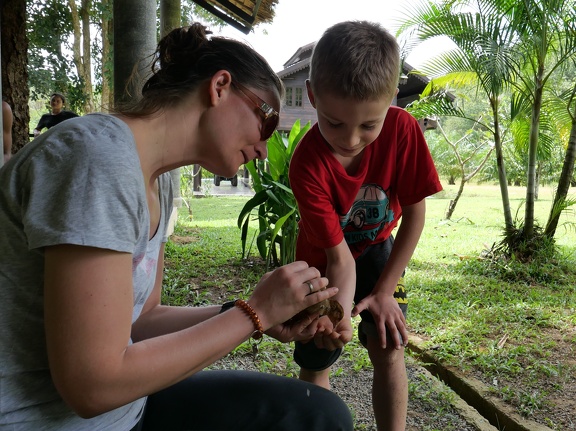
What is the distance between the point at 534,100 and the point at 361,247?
355 centimetres

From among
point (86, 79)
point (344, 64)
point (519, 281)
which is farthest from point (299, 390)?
point (86, 79)

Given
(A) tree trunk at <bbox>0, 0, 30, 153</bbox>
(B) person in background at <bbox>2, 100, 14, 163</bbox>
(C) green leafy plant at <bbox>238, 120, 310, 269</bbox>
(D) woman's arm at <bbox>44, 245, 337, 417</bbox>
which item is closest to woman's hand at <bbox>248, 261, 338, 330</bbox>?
(D) woman's arm at <bbox>44, 245, 337, 417</bbox>

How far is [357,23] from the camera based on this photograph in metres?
1.57

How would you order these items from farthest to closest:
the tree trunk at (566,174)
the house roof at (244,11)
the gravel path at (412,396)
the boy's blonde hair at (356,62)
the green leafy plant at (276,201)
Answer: the house roof at (244,11) < the tree trunk at (566,174) < the green leafy plant at (276,201) < the gravel path at (412,396) < the boy's blonde hair at (356,62)

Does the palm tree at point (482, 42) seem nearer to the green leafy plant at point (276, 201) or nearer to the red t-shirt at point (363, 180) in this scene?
the green leafy plant at point (276, 201)

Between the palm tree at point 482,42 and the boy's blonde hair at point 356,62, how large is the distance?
3.32 m

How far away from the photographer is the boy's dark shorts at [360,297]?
169 centimetres

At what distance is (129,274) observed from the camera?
0.87m

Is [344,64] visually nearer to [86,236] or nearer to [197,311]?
[197,311]

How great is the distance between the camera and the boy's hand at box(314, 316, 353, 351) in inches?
54.2

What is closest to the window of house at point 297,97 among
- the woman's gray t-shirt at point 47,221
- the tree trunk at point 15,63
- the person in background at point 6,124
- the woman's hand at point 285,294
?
the tree trunk at point 15,63

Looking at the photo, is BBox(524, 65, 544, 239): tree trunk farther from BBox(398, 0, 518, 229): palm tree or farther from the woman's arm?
the woman's arm

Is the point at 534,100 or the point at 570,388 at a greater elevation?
the point at 534,100

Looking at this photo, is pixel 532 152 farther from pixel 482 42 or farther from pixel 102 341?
pixel 102 341
